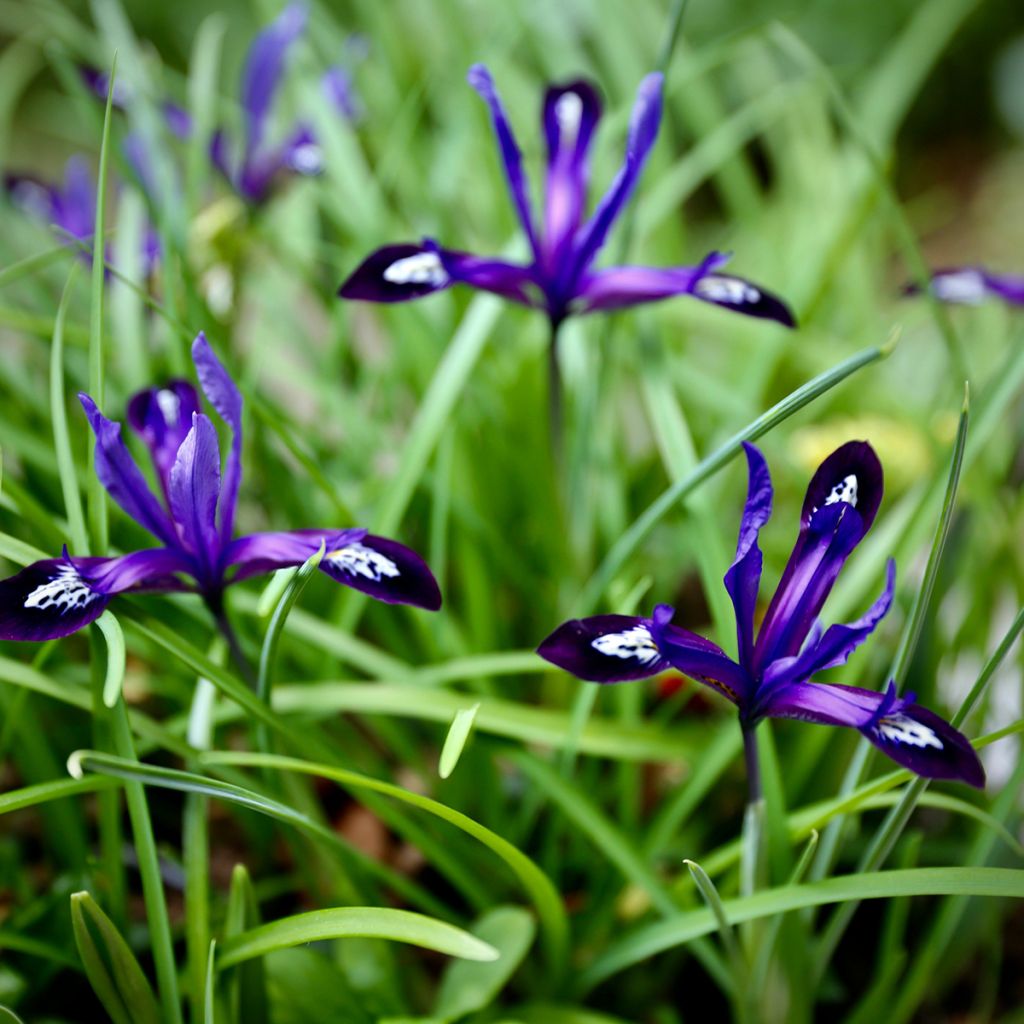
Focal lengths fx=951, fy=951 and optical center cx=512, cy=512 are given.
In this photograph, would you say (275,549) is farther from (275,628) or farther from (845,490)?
(845,490)

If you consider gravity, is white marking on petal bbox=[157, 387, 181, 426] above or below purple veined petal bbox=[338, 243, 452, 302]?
below

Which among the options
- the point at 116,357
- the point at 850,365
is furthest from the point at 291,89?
the point at 850,365

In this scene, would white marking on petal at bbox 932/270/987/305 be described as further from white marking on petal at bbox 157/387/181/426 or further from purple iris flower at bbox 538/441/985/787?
white marking on petal at bbox 157/387/181/426

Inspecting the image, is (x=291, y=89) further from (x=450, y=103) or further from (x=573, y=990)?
(x=573, y=990)

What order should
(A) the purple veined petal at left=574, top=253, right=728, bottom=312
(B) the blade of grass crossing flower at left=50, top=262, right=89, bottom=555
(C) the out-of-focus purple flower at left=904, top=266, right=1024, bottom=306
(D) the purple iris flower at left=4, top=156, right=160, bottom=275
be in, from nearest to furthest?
(B) the blade of grass crossing flower at left=50, top=262, right=89, bottom=555 < (A) the purple veined petal at left=574, top=253, right=728, bottom=312 < (C) the out-of-focus purple flower at left=904, top=266, right=1024, bottom=306 < (D) the purple iris flower at left=4, top=156, right=160, bottom=275

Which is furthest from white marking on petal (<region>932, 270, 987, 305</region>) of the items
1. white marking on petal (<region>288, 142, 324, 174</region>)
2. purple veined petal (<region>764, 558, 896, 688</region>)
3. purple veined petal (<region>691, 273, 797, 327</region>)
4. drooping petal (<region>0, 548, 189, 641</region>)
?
drooping petal (<region>0, 548, 189, 641</region>)

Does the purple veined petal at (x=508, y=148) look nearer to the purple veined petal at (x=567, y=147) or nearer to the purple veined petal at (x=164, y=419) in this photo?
the purple veined petal at (x=567, y=147)
